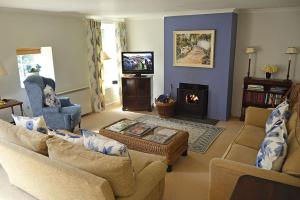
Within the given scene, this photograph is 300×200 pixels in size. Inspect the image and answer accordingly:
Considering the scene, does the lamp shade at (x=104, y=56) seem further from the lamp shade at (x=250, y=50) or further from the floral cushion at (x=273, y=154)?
the floral cushion at (x=273, y=154)

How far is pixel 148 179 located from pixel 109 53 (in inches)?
202

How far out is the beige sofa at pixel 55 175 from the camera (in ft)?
6.05

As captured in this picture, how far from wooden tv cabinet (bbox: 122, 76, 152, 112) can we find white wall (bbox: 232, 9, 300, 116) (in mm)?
2142

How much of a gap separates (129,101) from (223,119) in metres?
2.32

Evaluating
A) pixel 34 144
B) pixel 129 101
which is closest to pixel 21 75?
pixel 129 101

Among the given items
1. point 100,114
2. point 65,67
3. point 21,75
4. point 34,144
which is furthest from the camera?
point 100,114

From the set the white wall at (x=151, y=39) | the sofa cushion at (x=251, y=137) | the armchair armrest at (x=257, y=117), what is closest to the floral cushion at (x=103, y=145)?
the sofa cushion at (x=251, y=137)

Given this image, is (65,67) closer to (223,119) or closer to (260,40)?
(223,119)

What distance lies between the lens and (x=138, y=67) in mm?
5996

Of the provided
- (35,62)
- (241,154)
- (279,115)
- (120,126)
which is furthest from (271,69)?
(35,62)

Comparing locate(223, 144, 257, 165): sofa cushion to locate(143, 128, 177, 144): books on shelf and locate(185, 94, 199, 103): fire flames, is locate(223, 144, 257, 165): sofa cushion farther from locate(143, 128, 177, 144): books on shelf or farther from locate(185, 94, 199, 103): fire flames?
locate(185, 94, 199, 103): fire flames

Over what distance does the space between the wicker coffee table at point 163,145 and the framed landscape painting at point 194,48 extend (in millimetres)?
2250

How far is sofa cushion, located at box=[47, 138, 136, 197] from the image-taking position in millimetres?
1862

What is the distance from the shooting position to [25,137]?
94.2 inches
